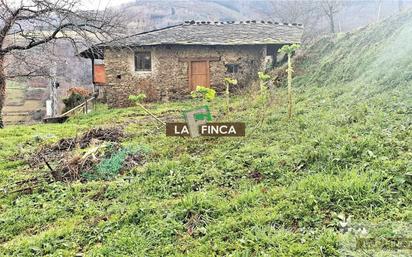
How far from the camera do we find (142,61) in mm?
17688

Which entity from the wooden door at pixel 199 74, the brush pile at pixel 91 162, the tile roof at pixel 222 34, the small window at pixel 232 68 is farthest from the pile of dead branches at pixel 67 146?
the small window at pixel 232 68

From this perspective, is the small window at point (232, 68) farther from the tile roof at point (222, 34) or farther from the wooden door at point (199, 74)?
the tile roof at point (222, 34)

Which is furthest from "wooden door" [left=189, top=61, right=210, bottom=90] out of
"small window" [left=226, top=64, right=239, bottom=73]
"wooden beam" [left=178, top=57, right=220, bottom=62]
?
"small window" [left=226, top=64, right=239, bottom=73]

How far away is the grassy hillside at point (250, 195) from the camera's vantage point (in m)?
3.44

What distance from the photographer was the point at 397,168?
4.09 metres

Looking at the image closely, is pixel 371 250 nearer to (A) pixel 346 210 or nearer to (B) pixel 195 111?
(A) pixel 346 210

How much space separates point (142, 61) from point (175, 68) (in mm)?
1663

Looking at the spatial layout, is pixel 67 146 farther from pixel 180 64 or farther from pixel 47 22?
pixel 180 64

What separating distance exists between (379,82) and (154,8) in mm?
51740

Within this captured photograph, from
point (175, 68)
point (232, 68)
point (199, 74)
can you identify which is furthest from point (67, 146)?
point (232, 68)

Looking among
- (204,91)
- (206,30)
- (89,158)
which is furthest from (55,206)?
(206,30)

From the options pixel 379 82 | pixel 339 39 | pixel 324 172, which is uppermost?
pixel 339 39

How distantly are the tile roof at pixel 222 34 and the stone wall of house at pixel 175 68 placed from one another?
42 cm

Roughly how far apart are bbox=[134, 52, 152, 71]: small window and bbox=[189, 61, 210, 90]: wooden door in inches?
81.7
